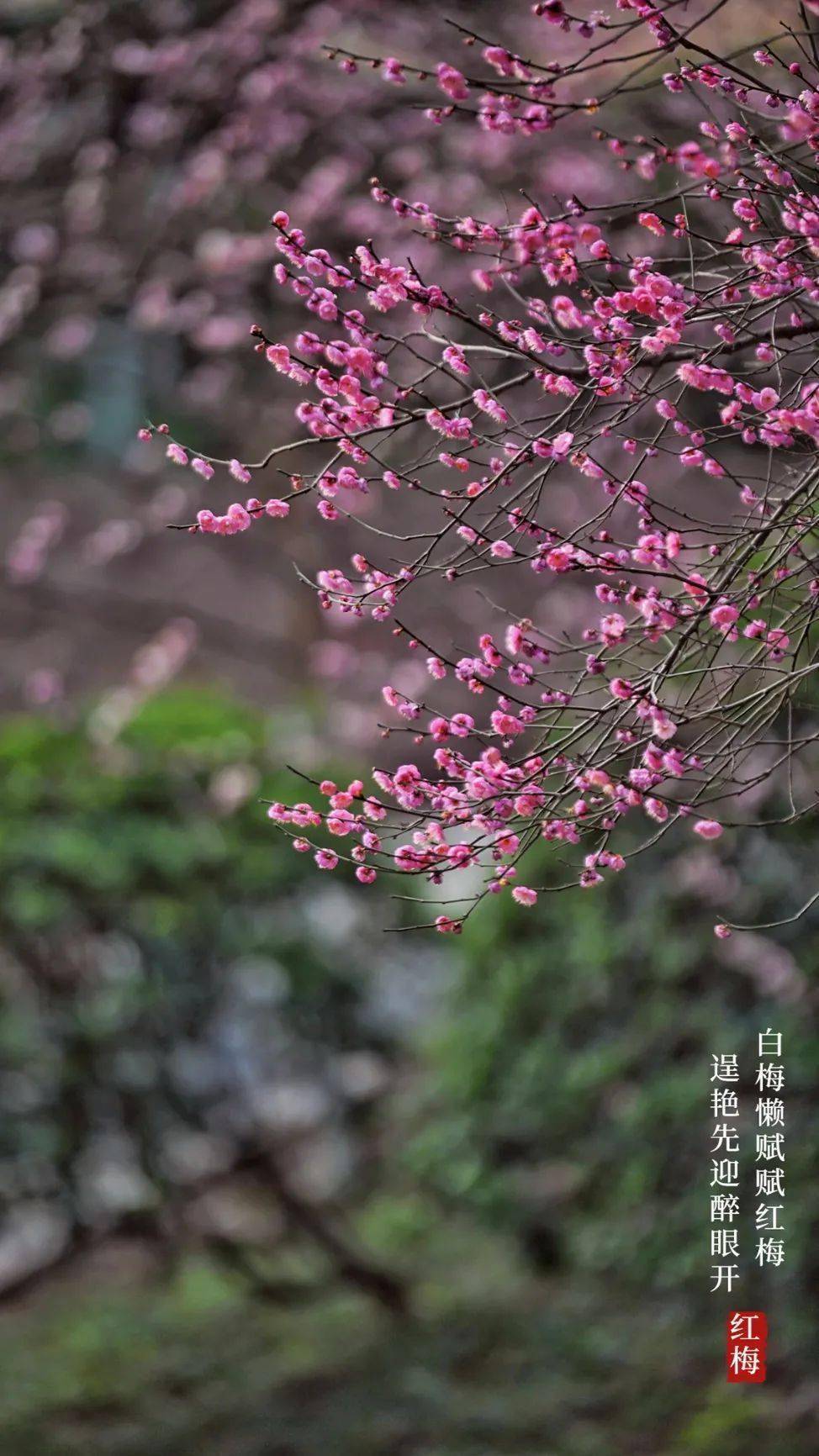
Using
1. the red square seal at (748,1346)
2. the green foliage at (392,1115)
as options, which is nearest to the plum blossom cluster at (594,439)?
the green foliage at (392,1115)

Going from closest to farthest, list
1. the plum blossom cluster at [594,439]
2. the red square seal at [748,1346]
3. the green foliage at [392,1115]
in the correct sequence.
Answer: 1. the plum blossom cluster at [594,439]
2. the red square seal at [748,1346]
3. the green foliage at [392,1115]

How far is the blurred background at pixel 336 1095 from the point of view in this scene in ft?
12.0

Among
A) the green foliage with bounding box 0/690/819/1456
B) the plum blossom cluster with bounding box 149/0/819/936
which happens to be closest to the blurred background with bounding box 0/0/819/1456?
the green foliage with bounding box 0/690/819/1456

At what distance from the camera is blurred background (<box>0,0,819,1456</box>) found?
3652mm

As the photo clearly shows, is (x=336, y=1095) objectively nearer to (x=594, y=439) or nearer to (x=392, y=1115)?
(x=392, y=1115)

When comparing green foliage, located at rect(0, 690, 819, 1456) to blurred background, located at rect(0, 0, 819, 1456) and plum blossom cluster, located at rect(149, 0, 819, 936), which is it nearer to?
blurred background, located at rect(0, 0, 819, 1456)

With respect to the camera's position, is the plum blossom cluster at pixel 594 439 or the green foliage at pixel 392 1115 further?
the green foliage at pixel 392 1115

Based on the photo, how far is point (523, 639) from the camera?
212 cm

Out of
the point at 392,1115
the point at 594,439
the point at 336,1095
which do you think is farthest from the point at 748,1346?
the point at 594,439

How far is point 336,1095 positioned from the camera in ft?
15.0

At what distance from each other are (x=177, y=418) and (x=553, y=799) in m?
8.89

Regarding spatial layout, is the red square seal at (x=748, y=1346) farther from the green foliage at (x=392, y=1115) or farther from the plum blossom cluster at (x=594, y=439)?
the plum blossom cluster at (x=594, y=439)

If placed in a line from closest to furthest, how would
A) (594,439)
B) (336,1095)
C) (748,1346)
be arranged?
(594,439) < (748,1346) < (336,1095)

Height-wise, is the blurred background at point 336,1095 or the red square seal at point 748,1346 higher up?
the blurred background at point 336,1095
